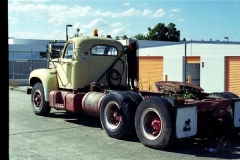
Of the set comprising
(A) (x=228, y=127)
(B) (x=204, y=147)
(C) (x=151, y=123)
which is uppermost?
(C) (x=151, y=123)

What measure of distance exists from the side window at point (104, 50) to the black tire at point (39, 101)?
2.14m

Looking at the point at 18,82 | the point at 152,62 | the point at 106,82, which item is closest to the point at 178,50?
the point at 152,62

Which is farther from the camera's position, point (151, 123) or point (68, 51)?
point (68, 51)

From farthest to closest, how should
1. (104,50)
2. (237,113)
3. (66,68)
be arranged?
1. (104,50)
2. (66,68)
3. (237,113)

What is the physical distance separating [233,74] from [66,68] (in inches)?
486

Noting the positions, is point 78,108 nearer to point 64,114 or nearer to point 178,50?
point 64,114

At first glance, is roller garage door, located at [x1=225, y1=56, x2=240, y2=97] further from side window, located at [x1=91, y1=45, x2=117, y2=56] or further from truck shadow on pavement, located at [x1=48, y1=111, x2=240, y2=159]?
truck shadow on pavement, located at [x1=48, y1=111, x2=240, y2=159]

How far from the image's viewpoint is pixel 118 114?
303 inches

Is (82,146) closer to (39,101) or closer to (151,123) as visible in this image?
(151,123)

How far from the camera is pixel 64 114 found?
1125cm

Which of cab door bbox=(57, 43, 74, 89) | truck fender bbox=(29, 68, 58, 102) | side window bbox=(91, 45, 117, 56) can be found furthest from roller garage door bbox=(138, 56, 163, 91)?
cab door bbox=(57, 43, 74, 89)

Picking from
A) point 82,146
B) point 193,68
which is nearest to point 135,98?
point 82,146

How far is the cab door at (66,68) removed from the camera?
9.81 meters

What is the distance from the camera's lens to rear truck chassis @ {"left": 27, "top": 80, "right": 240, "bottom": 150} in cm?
647
